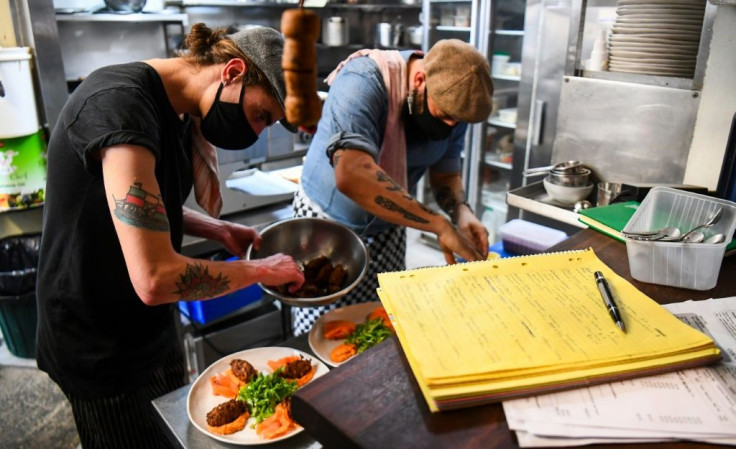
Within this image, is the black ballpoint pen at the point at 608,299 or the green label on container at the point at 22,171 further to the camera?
the green label on container at the point at 22,171

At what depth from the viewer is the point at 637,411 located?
1.81ft

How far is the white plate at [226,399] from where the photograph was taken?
1146 millimetres

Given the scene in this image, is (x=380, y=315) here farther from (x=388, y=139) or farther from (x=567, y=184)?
(x=567, y=184)

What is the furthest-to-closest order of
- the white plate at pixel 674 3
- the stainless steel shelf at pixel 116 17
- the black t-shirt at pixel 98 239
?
the stainless steel shelf at pixel 116 17
the white plate at pixel 674 3
the black t-shirt at pixel 98 239

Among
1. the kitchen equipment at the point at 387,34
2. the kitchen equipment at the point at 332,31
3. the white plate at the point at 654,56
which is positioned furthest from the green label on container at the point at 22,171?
the white plate at the point at 654,56

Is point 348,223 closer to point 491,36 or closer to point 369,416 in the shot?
point 369,416

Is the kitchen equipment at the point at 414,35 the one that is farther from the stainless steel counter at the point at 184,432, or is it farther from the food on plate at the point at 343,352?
the stainless steel counter at the point at 184,432

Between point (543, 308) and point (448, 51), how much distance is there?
1071 mm

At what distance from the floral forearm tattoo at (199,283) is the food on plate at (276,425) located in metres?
0.31

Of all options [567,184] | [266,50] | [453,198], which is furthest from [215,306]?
[266,50]

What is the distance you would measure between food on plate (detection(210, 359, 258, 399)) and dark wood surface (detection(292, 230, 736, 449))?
775mm

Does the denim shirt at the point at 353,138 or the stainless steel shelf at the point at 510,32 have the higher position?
the stainless steel shelf at the point at 510,32

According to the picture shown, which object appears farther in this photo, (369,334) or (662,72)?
(662,72)

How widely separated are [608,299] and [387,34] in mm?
3964
